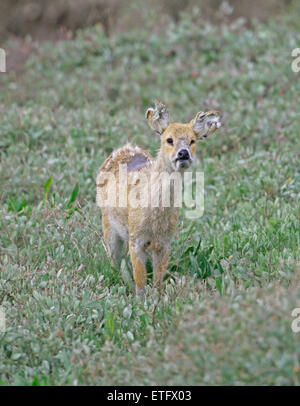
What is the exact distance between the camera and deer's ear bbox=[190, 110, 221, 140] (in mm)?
6955

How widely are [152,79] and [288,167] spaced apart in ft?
14.5

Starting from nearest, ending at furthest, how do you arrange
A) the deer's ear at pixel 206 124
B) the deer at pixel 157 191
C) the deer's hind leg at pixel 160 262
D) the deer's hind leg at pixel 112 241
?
the deer at pixel 157 191
the deer's ear at pixel 206 124
the deer's hind leg at pixel 160 262
the deer's hind leg at pixel 112 241

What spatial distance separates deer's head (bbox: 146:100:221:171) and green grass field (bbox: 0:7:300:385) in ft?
3.59

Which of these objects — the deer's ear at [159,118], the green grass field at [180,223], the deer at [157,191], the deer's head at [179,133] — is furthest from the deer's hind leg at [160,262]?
the deer's ear at [159,118]

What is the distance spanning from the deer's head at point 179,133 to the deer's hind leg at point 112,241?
4.47 ft

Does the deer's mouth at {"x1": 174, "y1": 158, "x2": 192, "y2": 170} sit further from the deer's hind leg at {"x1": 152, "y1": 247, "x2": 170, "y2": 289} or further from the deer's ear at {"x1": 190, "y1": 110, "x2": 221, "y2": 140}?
the deer's hind leg at {"x1": 152, "y1": 247, "x2": 170, "y2": 289}

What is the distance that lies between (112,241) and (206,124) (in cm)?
180

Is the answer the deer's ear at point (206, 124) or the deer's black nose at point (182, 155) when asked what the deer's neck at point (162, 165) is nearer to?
the deer's black nose at point (182, 155)

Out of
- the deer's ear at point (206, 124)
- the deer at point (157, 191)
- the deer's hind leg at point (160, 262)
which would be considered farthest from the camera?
the deer's hind leg at point (160, 262)

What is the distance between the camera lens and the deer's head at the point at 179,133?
6551 millimetres

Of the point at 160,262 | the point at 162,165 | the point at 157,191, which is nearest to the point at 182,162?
the point at 162,165

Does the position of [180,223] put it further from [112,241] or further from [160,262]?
[160,262]

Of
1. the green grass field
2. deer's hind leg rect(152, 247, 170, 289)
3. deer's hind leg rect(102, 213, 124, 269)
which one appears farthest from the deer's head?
deer's hind leg rect(102, 213, 124, 269)

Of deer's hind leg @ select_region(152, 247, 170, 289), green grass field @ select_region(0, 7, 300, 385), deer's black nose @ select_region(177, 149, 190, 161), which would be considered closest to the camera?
green grass field @ select_region(0, 7, 300, 385)
